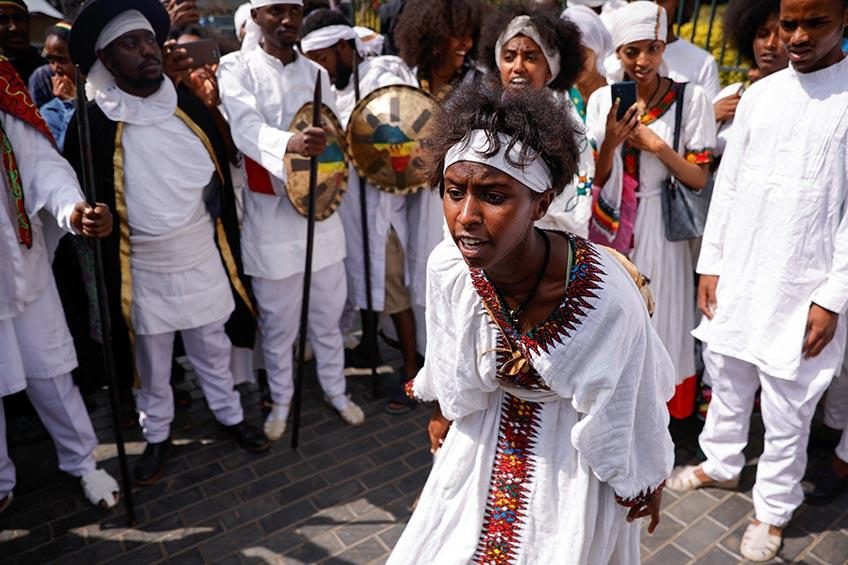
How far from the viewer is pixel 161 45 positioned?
154 inches

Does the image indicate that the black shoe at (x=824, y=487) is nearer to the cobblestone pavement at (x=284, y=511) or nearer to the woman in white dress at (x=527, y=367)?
the cobblestone pavement at (x=284, y=511)

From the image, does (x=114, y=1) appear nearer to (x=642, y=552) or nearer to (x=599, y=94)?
(x=599, y=94)

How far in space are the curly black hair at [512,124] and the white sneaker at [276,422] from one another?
285 cm

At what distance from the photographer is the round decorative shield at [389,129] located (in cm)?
425

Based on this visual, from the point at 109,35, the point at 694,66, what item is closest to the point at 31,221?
the point at 109,35

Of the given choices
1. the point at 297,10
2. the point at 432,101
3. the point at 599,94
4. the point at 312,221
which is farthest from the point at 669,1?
the point at 312,221

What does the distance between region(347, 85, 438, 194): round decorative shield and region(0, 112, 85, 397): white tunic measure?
1.66m

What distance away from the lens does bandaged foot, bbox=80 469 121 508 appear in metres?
3.72

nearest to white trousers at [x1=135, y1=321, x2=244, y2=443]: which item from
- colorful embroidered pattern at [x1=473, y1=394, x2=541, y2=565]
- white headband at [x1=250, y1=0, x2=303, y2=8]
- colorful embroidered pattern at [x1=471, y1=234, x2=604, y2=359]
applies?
white headband at [x1=250, y1=0, x2=303, y2=8]

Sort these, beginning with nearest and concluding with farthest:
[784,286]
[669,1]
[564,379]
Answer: [564,379] → [784,286] → [669,1]

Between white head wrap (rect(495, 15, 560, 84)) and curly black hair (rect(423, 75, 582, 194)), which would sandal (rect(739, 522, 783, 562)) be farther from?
white head wrap (rect(495, 15, 560, 84))

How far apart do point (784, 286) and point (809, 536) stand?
1.33 meters

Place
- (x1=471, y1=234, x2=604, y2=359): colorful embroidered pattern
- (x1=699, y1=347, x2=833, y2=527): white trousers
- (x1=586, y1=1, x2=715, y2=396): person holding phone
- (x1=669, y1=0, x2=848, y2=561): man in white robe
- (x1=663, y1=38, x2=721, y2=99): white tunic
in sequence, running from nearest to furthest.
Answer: (x1=471, y1=234, x2=604, y2=359): colorful embroidered pattern < (x1=669, y1=0, x2=848, y2=561): man in white robe < (x1=699, y1=347, x2=833, y2=527): white trousers < (x1=586, y1=1, x2=715, y2=396): person holding phone < (x1=663, y1=38, x2=721, y2=99): white tunic

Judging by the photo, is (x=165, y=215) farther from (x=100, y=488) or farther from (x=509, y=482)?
(x=509, y=482)
